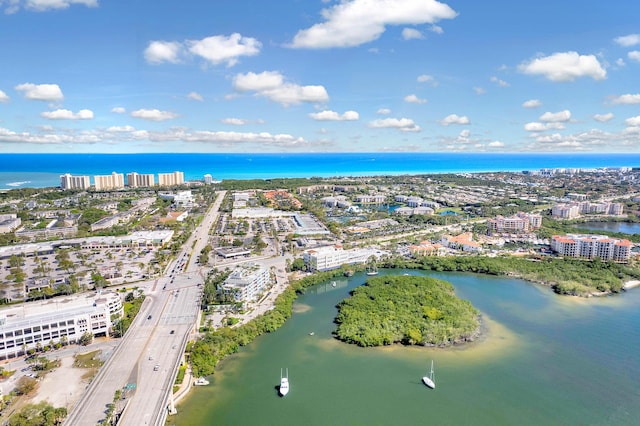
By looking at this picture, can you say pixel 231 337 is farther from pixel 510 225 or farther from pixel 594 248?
pixel 510 225

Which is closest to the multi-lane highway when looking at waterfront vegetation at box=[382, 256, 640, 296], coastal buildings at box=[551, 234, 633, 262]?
waterfront vegetation at box=[382, 256, 640, 296]

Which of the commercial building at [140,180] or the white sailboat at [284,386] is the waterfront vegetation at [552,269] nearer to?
the white sailboat at [284,386]

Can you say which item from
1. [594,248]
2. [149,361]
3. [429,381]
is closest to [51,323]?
[149,361]

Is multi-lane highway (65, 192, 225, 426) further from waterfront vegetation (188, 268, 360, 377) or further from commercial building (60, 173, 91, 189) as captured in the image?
commercial building (60, 173, 91, 189)

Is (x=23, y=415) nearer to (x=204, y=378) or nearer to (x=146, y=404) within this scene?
(x=146, y=404)

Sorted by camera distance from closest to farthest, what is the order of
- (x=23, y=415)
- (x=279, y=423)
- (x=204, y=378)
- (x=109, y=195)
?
(x=23, y=415) < (x=279, y=423) < (x=204, y=378) < (x=109, y=195)

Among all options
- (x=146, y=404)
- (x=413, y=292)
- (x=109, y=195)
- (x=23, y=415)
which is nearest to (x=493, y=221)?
(x=413, y=292)
